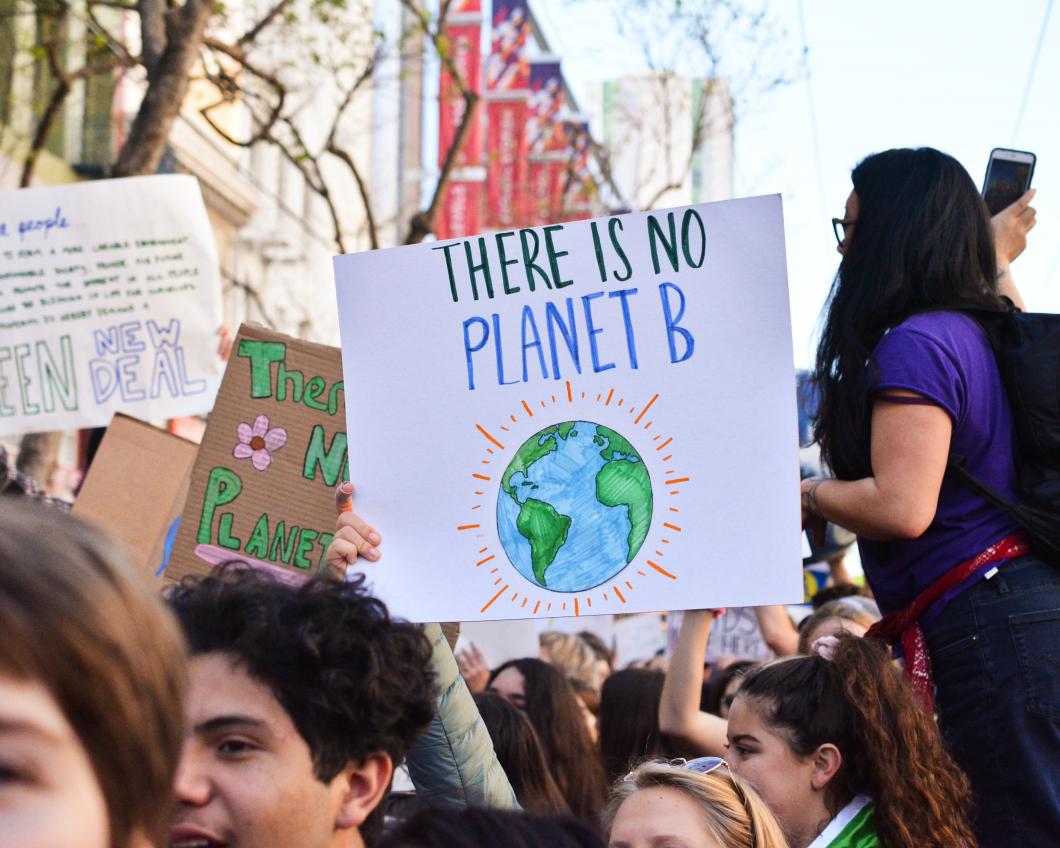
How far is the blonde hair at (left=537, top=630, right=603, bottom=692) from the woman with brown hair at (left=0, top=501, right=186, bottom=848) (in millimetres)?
6300

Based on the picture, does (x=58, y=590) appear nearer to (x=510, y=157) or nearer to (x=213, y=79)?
(x=213, y=79)

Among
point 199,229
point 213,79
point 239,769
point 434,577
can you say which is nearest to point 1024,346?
point 434,577

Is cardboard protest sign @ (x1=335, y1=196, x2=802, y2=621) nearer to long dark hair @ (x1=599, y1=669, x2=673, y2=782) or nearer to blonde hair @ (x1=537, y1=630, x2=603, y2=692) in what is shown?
long dark hair @ (x1=599, y1=669, x2=673, y2=782)

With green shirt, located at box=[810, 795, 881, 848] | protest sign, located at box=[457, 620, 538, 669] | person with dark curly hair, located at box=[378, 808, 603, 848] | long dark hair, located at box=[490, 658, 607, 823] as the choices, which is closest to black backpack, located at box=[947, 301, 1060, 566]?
green shirt, located at box=[810, 795, 881, 848]

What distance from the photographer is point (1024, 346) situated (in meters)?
Answer: 2.62

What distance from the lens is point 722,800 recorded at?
2.62 metres

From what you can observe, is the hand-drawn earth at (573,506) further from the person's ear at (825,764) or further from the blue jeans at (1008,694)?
the person's ear at (825,764)

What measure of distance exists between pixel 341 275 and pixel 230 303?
1968 cm

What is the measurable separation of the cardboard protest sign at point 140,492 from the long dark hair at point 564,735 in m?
1.44

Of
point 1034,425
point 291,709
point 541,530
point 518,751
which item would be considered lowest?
point 518,751

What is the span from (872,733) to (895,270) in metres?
0.92

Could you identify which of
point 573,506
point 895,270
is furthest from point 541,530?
point 895,270

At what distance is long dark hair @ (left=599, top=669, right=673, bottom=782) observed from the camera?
480 centimetres

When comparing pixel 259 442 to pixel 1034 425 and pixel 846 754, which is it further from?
pixel 1034 425
